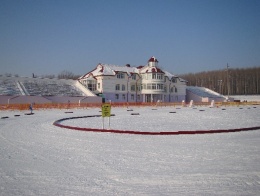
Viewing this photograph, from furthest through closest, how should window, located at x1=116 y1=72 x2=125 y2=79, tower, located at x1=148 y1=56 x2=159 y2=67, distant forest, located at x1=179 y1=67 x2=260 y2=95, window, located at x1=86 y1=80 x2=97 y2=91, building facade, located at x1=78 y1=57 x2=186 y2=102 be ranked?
1. distant forest, located at x1=179 y1=67 x2=260 y2=95
2. tower, located at x1=148 y1=56 x2=159 y2=67
3. window, located at x1=116 y1=72 x2=125 y2=79
4. window, located at x1=86 y1=80 x2=97 y2=91
5. building facade, located at x1=78 y1=57 x2=186 y2=102

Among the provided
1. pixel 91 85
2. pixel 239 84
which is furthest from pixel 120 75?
pixel 239 84

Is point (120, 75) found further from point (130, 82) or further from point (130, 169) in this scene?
point (130, 169)

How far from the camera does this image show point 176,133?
12.3m

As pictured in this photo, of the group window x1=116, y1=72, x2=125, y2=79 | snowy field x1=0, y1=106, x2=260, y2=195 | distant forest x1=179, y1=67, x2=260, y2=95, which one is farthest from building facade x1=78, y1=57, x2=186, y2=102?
snowy field x1=0, y1=106, x2=260, y2=195

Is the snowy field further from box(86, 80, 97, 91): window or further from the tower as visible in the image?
the tower

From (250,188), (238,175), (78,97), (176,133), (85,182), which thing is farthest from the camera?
(78,97)

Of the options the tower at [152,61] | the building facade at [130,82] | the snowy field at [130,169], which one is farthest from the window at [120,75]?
the snowy field at [130,169]

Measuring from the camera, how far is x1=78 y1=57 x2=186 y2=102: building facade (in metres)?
64.6

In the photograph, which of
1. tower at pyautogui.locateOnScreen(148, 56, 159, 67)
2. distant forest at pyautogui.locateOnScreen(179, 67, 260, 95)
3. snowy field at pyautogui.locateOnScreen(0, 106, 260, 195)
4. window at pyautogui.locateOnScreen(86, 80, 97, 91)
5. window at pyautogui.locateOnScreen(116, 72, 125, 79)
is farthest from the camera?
distant forest at pyautogui.locateOnScreen(179, 67, 260, 95)

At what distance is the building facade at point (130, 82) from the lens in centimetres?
6456

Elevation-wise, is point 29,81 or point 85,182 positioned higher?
point 29,81

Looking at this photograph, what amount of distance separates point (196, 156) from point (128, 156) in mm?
1963

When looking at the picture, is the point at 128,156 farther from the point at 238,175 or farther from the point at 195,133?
the point at 195,133

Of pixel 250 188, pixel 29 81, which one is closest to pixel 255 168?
pixel 250 188
